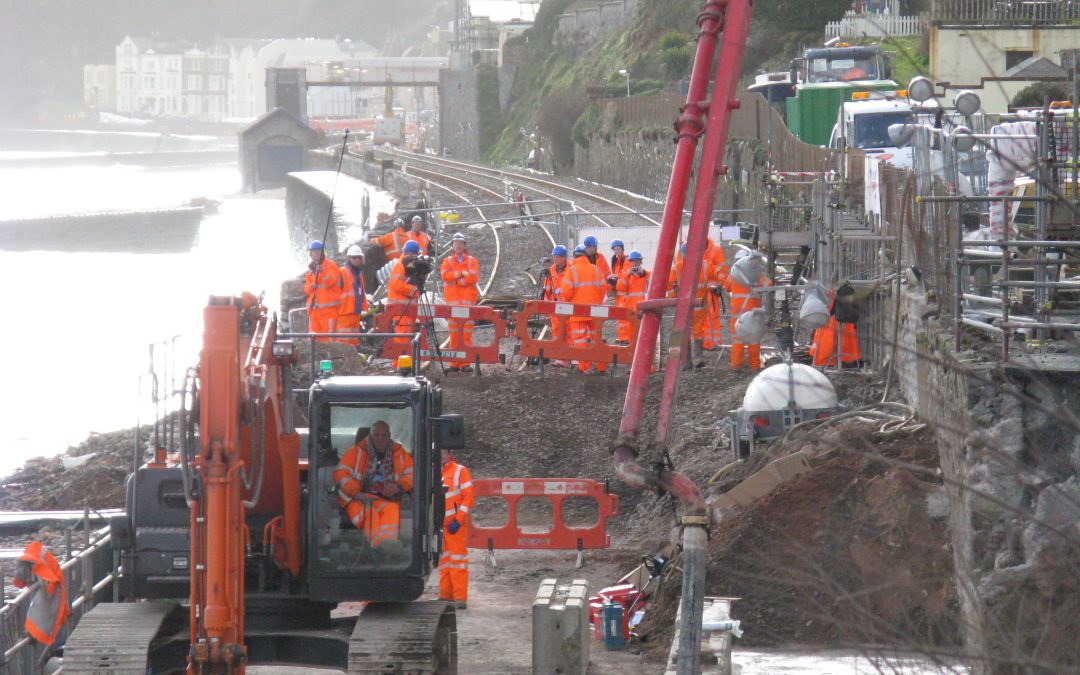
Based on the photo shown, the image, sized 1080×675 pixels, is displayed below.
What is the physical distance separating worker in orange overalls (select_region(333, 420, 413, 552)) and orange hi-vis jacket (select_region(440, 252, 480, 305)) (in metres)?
11.5

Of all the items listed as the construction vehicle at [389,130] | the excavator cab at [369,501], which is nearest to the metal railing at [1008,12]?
the excavator cab at [369,501]

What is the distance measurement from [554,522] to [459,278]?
22.3 ft

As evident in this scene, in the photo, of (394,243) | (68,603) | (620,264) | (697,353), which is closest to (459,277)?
(620,264)

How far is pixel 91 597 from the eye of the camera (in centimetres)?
1086

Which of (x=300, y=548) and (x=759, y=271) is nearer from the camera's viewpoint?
(x=300, y=548)

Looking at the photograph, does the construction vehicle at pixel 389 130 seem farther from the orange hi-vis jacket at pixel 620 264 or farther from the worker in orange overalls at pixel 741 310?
the worker in orange overalls at pixel 741 310

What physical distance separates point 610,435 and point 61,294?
48606mm

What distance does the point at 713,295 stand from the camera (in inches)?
753

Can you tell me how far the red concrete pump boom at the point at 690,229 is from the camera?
868 cm

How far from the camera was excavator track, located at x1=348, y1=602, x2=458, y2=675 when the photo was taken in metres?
8.37

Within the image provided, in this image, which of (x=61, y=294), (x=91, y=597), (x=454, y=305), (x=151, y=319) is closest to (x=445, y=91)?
(x=61, y=294)

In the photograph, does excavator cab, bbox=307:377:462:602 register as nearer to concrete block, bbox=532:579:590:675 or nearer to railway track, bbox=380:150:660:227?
concrete block, bbox=532:579:590:675

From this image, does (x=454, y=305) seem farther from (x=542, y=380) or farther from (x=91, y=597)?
(x=91, y=597)

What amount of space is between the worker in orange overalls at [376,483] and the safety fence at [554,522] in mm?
4883
